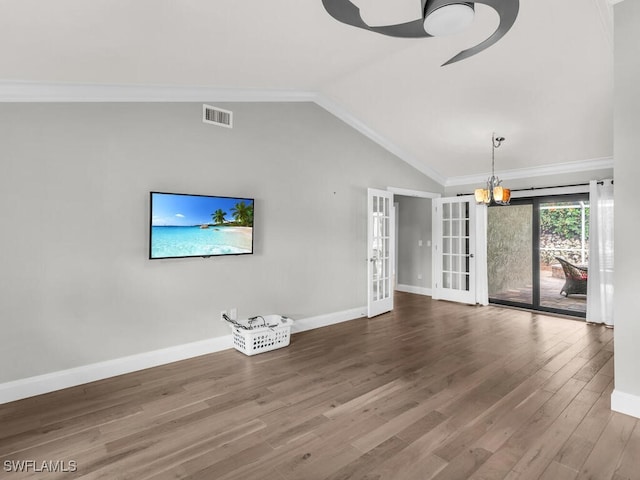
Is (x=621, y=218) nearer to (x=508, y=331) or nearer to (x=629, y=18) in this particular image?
(x=629, y=18)

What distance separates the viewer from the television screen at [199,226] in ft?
10.7

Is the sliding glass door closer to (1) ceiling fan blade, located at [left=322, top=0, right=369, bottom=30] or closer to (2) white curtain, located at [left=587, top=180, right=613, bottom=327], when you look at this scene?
(2) white curtain, located at [left=587, top=180, right=613, bottom=327]

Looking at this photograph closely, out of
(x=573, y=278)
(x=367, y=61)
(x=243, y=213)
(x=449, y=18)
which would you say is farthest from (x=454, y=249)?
(x=449, y=18)

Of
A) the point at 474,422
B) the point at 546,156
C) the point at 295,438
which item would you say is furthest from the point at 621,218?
the point at 546,156

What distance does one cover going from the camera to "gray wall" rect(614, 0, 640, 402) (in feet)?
8.02

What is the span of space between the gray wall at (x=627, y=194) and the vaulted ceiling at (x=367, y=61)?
38 centimetres

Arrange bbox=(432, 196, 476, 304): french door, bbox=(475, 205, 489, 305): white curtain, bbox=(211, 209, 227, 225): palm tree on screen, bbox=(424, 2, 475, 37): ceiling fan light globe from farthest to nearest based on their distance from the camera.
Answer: bbox=(432, 196, 476, 304): french door
bbox=(475, 205, 489, 305): white curtain
bbox=(211, 209, 227, 225): palm tree on screen
bbox=(424, 2, 475, 37): ceiling fan light globe

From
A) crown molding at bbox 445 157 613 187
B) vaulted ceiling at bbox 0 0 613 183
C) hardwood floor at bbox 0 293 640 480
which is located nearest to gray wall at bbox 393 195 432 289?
crown molding at bbox 445 157 613 187

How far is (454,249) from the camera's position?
6695 millimetres

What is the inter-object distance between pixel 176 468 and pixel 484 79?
443cm

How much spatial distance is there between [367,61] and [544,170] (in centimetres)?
388

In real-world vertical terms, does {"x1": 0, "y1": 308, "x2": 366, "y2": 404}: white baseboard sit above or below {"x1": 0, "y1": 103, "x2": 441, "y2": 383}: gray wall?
below

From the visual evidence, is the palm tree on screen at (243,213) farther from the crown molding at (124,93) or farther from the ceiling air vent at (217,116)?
the crown molding at (124,93)

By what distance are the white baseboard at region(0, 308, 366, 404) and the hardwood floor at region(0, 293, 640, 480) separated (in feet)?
0.34
